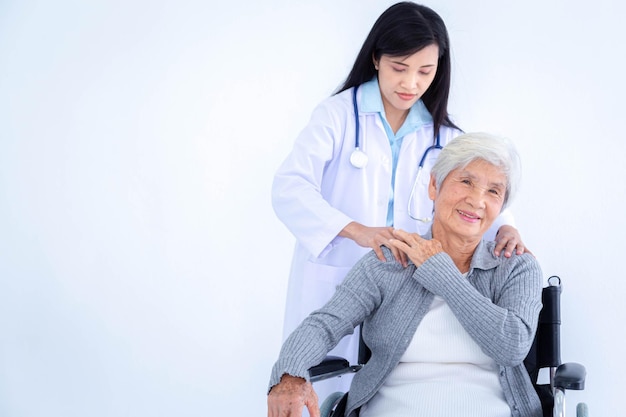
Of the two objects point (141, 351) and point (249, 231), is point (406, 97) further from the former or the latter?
point (141, 351)

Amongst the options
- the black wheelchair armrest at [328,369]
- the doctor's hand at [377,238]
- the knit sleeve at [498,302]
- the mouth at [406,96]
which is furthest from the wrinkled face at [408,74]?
the black wheelchair armrest at [328,369]

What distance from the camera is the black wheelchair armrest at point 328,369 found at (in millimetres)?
1712

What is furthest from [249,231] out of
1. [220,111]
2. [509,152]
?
[509,152]

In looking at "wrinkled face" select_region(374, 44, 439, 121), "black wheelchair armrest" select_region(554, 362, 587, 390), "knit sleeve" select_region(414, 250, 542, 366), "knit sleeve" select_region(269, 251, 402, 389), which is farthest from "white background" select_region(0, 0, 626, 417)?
"black wheelchair armrest" select_region(554, 362, 587, 390)

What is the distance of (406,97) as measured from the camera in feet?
6.97

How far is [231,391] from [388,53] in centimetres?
160

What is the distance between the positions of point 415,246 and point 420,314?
15 centimetres

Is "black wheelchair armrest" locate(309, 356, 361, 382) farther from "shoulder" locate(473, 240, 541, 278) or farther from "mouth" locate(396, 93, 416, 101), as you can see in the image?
"mouth" locate(396, 93, 416, 101)

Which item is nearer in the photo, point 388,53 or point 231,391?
point 388,53

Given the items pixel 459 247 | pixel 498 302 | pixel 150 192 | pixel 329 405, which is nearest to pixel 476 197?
pixel 459 247

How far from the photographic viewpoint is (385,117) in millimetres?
2232

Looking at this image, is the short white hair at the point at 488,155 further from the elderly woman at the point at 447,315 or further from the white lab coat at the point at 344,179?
the white lab coat at the point at 344,179

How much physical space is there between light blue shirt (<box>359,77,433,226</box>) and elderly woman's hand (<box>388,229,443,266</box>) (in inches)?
14.6

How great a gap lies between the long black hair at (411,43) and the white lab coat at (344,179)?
2.5 inches
